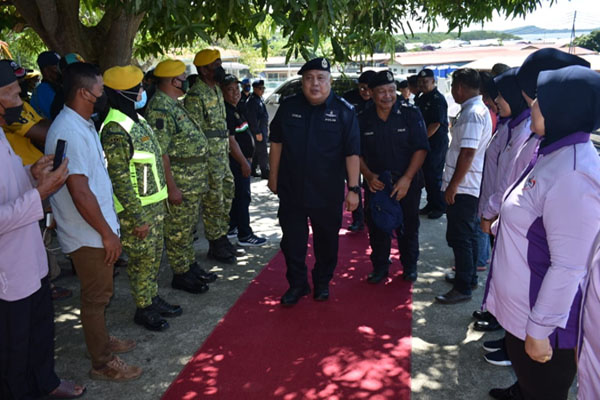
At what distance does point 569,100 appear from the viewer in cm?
183

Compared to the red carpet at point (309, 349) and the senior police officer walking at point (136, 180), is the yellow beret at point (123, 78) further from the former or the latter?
the red carpet at point (309, 349)

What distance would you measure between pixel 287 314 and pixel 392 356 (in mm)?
1034

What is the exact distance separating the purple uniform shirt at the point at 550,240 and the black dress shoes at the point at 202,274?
3260 mm

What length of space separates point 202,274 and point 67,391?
197 cm

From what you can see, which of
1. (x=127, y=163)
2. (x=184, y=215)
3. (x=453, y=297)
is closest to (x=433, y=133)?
(x=453, y=297)

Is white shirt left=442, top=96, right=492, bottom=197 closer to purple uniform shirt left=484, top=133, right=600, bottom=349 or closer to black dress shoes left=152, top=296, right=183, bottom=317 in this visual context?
purple uniform shirt left=484, top=133, right=600, bottom=349

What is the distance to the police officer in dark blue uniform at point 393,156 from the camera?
4.46 meters

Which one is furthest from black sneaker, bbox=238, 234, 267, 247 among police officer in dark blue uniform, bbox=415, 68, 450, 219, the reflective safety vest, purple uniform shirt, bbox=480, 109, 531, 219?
purple uniform shirt, bbox=480, 109, 531, 219

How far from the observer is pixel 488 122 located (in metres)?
4.22

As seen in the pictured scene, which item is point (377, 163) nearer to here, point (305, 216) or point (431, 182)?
point (305, 216)

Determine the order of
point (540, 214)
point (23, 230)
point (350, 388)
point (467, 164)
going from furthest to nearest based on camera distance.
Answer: point (467, 164)
point (350, 388)
point (23, 230)
point (540, 214)

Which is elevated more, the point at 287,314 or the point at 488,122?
the point at 488,122

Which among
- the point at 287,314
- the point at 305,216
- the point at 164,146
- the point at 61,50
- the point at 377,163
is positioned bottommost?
the point at 287,314

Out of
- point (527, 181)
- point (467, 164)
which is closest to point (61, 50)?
point (467, 164)
